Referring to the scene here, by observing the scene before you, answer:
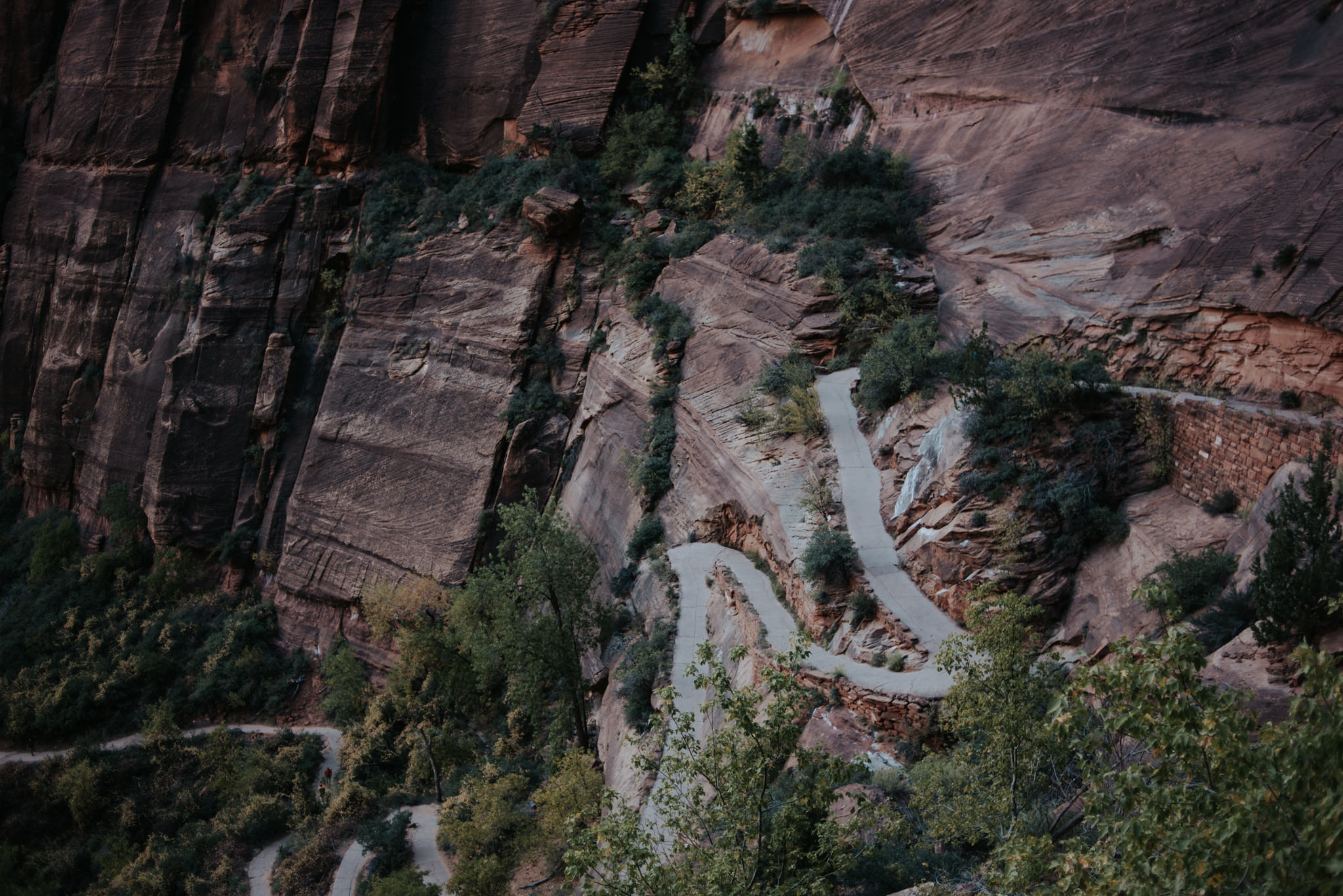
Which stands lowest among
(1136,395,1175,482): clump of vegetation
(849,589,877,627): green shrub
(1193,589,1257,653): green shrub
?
(849,589,877,627): green shrub

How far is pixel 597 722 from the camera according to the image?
20969mm

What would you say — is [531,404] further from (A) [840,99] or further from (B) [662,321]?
(A) [840,99]

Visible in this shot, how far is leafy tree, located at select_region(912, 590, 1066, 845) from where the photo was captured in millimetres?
9461

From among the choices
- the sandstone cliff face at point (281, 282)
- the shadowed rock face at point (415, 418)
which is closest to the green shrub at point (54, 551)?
the sandstone cliff face at point (281, 282)

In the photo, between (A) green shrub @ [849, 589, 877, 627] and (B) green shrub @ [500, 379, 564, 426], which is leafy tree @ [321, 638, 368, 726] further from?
(A) green shrub @ [849, 589, 877, 627]

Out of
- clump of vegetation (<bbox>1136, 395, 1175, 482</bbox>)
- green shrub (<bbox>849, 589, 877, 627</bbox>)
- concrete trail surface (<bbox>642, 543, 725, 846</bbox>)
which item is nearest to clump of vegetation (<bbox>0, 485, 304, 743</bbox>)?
concrete trail surface (<bbox>642, 543, 725, 846</bbox>)

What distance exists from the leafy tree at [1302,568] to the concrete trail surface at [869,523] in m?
4.25

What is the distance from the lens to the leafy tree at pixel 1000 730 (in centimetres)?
946

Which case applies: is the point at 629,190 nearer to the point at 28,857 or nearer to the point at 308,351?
the point at 308,351

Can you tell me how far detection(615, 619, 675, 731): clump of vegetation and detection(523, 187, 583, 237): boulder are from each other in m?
15.4

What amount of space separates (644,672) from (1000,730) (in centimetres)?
992

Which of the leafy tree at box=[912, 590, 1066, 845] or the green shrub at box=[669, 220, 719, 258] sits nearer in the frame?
the leafy tree at box=[912, 590, 1066, 845]

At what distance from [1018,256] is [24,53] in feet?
148

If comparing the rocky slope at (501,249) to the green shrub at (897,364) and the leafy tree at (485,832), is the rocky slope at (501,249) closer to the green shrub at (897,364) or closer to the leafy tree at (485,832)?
Answer: the green shrub at (897,364)
